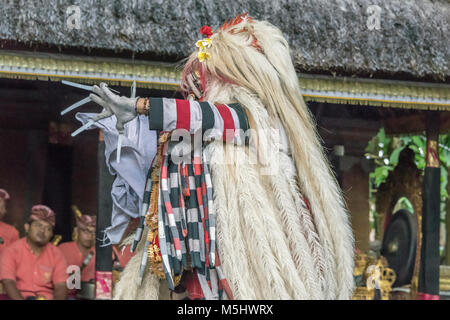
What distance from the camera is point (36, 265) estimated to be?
6.78 metres

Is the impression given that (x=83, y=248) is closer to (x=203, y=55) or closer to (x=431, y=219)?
(x=431, y=219)

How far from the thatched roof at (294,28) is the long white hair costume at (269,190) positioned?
97.3 inches

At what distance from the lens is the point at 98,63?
6.06m

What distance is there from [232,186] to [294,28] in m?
3.49

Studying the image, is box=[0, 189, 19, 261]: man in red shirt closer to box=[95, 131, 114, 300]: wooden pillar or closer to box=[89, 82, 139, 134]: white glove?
box=[95, 131, 114, 300]: wooden pillar

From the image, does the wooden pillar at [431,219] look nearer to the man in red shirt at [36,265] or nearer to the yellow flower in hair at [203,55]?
the man in red shirt at [36,265]

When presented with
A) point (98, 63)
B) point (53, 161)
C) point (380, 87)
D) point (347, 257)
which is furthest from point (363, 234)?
point (347, 257)

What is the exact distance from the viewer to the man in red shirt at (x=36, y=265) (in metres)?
6.67

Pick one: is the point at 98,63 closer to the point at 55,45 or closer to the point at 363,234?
the point at 55,45

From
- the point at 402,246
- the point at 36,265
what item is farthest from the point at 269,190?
the point at 402,246

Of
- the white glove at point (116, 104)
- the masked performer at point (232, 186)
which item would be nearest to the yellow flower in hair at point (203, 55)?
the masked performer at point (232, 186)

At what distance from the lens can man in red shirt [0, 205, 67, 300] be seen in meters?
6.67

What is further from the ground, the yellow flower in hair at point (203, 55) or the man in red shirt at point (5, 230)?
the yellow flower in hair at point (203, 55)
